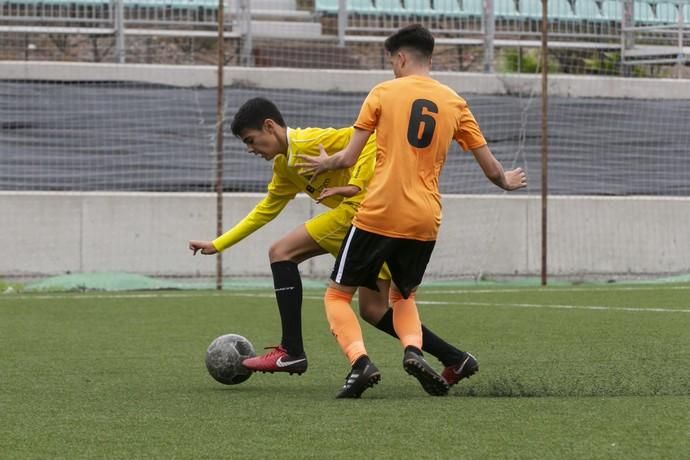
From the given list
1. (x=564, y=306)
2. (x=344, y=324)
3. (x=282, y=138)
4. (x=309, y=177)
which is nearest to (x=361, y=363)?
(x=344, y=324)

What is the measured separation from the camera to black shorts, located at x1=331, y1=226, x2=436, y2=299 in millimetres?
6211

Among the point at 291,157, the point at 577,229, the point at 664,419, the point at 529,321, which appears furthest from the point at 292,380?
the point at 577,229

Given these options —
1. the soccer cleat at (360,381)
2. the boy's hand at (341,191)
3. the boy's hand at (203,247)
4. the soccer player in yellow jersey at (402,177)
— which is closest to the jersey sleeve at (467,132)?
the soccer player in yellow jersey at (402,177)

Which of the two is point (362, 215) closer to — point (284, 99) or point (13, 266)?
point (13, 266)

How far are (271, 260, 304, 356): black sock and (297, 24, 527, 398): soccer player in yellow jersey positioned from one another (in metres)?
0.41

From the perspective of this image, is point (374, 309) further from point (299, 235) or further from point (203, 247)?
point (203, 247)

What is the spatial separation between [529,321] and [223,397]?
4.57 metres

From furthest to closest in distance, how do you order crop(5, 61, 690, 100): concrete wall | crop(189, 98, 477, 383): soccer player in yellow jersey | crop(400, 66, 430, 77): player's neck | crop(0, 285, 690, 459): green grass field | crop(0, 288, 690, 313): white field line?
1. crop(5, 61, 690, 100): concrete wall
2. crop(0, 288, 690, 313): white field line
3. crop(189, 98, 477, 383): soccer player in yellow jersey
4. crop(400, 66, 430, 77): player's neck
5. crop(0, 285, 690, 459): green grass field

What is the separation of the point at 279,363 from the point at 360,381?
0.77 metres

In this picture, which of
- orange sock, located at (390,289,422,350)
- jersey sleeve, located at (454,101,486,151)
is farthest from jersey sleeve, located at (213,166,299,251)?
jersey sleeve, located at (454,101,486,151)

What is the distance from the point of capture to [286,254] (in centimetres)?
684

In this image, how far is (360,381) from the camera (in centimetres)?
606

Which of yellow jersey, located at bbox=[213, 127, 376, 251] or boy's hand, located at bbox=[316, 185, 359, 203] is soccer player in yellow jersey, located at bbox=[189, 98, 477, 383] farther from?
boy's hand, located at bbox=[316, 185, 359, 203]

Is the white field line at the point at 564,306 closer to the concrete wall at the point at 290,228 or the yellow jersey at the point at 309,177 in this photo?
the concrete wall at the point at 290,228
